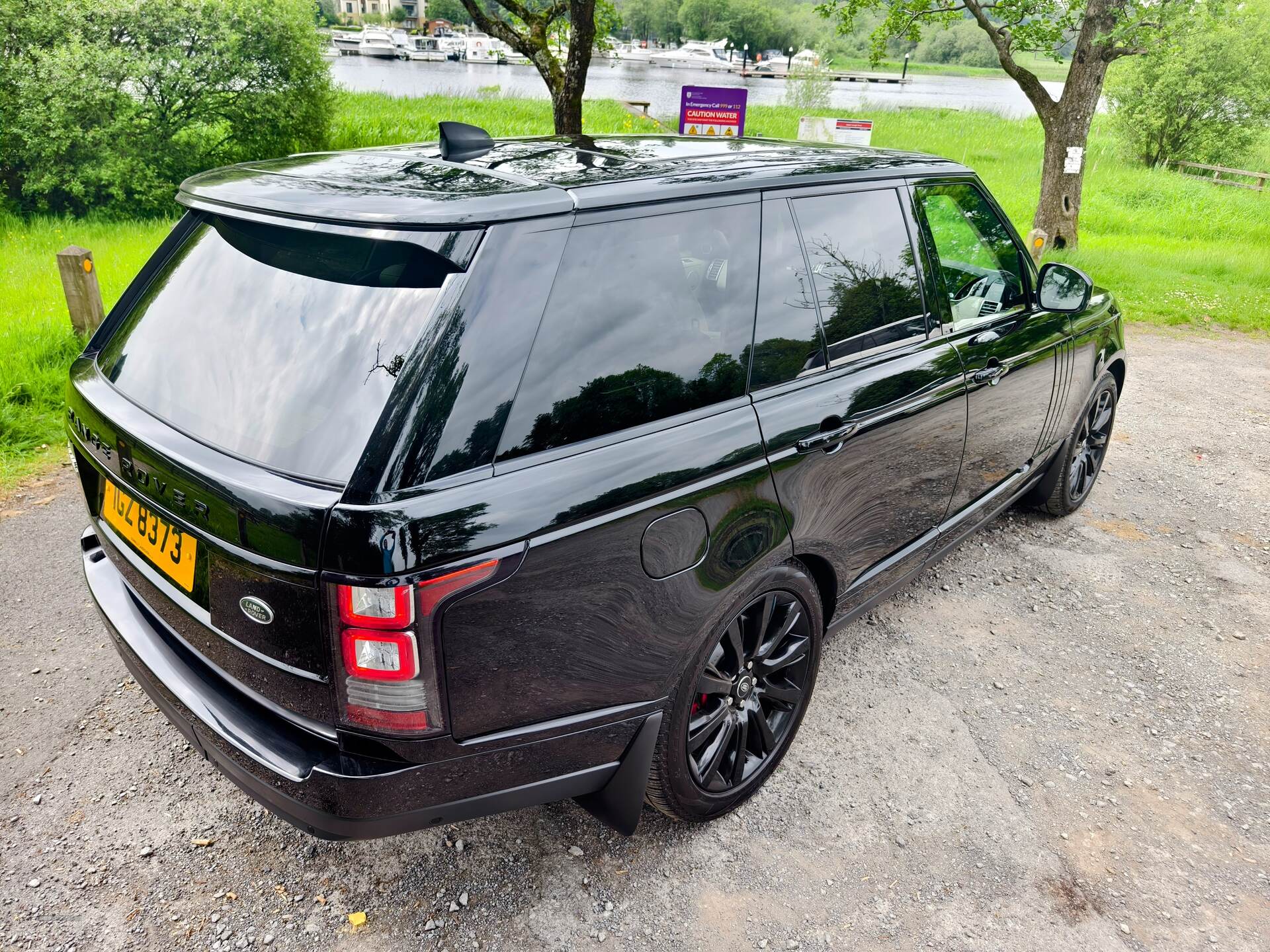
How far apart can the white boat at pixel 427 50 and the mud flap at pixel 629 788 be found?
61644 millimetres

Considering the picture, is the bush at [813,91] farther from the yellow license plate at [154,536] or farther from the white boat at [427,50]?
the white boat at [427,50]

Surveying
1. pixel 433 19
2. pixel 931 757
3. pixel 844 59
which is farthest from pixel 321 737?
pixel 844 59

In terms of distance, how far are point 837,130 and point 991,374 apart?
29.8 feet

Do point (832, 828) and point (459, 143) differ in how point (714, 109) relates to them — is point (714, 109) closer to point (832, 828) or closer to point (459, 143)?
point (459, 143)

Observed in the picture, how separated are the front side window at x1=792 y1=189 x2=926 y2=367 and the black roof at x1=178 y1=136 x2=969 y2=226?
111 millimetres

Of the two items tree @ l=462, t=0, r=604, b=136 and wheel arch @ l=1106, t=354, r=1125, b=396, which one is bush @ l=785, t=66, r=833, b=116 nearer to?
tree @ l=462, t=0, r=604, b=136

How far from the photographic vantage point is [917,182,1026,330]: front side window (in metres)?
3.32

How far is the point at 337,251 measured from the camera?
197 cm

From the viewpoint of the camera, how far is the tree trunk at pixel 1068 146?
1125 centimetres

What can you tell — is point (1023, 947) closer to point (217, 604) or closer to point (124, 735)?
point (217, 604)

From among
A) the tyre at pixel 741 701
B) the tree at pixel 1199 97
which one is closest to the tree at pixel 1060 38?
the tyre at pixel 741 701

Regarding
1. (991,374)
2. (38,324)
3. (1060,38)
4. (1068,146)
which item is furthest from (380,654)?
(1060,38)

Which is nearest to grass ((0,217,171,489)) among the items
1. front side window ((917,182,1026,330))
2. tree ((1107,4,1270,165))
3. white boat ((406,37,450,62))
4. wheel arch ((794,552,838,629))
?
wheel arch ((794,552,838,629))

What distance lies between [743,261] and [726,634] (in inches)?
43.0
